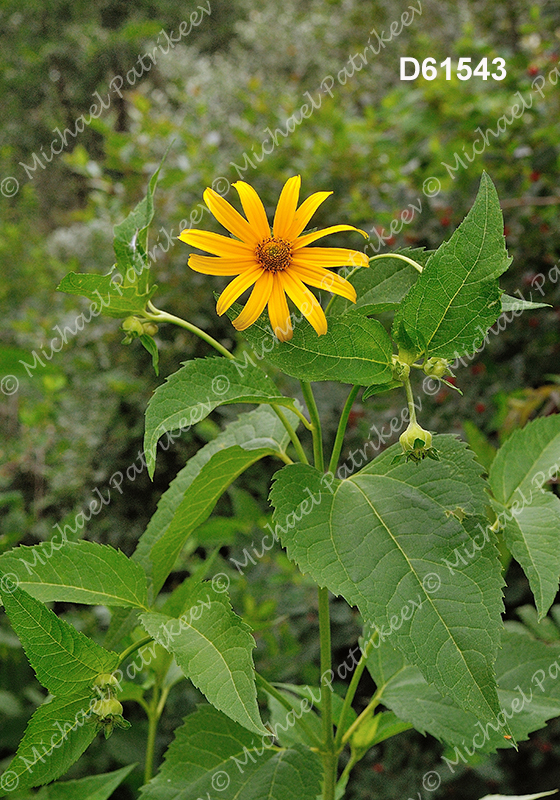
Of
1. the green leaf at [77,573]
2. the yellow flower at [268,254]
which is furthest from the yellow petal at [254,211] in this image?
the green leaf at [77,573]

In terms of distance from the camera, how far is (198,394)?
510 mm

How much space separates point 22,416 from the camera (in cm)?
204

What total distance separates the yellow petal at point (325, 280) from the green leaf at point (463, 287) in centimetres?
5

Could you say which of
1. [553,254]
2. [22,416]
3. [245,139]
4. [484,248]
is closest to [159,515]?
[484,248]

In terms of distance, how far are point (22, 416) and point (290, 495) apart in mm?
1709

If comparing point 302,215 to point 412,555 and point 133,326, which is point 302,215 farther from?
point 412,555

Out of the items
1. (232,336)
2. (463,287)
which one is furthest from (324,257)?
(232,336)

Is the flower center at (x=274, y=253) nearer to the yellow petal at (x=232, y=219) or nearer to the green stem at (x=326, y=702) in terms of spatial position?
the yellow petal at (x=232, y=219)

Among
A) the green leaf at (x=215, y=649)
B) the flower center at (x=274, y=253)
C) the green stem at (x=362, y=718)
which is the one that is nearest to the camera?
the green leaf at (x=215, y=649)

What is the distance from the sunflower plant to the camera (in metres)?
0.48

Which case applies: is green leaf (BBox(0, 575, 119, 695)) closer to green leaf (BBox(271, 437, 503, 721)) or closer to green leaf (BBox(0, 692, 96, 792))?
green leaf (BBox(0, 692, 96, 792))

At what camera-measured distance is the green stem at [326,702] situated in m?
0.64

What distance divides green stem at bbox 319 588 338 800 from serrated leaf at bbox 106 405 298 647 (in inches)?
5.8

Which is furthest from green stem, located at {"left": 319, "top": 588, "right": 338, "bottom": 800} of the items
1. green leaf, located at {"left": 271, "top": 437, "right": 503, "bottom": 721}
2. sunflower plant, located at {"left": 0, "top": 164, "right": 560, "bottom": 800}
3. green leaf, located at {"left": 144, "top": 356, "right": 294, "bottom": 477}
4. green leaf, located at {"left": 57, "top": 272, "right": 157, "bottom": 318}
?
green leaf, located at {"left": 57, "top": 272, "right": 157, "bottom": 318}
